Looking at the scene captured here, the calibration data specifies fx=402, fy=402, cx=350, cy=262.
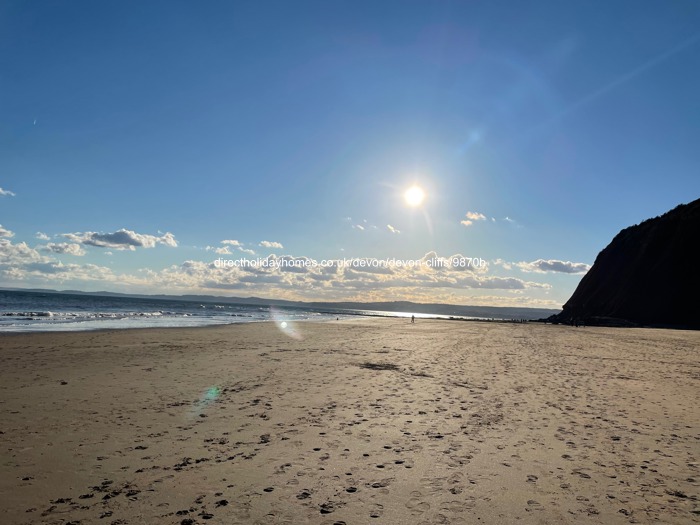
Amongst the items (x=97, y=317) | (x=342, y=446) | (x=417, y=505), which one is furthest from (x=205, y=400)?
(x=97, y=317)

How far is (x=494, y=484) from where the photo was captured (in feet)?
20.4

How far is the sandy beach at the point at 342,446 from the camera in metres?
5.50

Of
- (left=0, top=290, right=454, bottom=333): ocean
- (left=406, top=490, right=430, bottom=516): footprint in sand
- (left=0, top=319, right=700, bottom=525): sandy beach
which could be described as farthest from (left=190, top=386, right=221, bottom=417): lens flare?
(left=0, top=290, right=454, bottom=333): ocean

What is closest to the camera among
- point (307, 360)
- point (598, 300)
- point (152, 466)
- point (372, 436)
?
point (152, 466)

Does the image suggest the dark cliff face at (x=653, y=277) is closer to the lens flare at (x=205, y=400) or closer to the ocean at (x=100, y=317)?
the ocean at (x=100, y=317)

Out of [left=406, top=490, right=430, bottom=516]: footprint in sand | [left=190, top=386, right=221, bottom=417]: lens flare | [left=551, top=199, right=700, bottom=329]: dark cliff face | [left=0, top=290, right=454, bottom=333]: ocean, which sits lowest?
[left=406, top=490, right=430, bottom=516]: footprint in sand

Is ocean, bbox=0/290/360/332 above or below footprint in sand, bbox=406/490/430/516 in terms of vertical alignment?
above

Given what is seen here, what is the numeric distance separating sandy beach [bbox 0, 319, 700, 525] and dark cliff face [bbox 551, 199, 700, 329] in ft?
181

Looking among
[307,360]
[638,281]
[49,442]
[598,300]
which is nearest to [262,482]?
[49,442]

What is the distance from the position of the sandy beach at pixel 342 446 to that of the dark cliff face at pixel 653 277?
55.3 meters

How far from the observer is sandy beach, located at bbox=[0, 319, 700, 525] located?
5500 millimetres

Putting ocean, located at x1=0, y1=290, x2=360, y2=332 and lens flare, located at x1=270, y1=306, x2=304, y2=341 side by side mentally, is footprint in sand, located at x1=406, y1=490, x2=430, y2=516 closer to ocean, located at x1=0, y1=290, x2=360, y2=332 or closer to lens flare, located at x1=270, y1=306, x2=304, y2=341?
lens flare, located at x1=270, y1=306, x2=304, y2=341

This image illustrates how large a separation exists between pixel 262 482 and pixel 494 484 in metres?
3.59

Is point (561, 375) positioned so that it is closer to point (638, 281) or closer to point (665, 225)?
point (638, 281)
